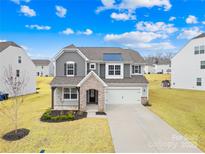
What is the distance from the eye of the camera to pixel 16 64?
29.3m

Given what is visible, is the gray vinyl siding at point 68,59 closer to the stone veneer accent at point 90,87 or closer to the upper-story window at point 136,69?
the stone veneer accent at point 90,87

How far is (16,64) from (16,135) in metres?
21.2

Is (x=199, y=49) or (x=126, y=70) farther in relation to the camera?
(x=199, y=49)

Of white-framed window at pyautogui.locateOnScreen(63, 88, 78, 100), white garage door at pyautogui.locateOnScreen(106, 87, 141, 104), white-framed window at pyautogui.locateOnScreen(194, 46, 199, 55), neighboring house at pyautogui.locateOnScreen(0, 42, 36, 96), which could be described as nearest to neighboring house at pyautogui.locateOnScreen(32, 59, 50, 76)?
neighboring house at pyautogui.locateOnScreen(0, 42, 36, 96)

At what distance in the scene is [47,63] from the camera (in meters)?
80.8

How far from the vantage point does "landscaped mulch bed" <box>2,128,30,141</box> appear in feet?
36.7

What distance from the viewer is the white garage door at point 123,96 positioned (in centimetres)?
2186

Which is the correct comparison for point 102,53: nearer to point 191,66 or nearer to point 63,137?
point 63,137

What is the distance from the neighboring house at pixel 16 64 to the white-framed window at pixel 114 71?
17337 millimetres

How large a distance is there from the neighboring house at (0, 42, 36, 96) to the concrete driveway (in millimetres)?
20686

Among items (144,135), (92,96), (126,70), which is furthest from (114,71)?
(144,135)

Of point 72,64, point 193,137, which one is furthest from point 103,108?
point 193,137

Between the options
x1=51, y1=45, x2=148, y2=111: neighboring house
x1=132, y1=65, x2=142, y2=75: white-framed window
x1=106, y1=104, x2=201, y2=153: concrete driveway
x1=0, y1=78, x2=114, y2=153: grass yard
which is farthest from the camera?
x1=132, y1=65, x2=142, y2=75: white-framed window

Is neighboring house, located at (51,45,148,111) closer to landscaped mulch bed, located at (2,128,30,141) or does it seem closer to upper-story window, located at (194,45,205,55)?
landscaped mulch bed, located at (2,128,30,141)
